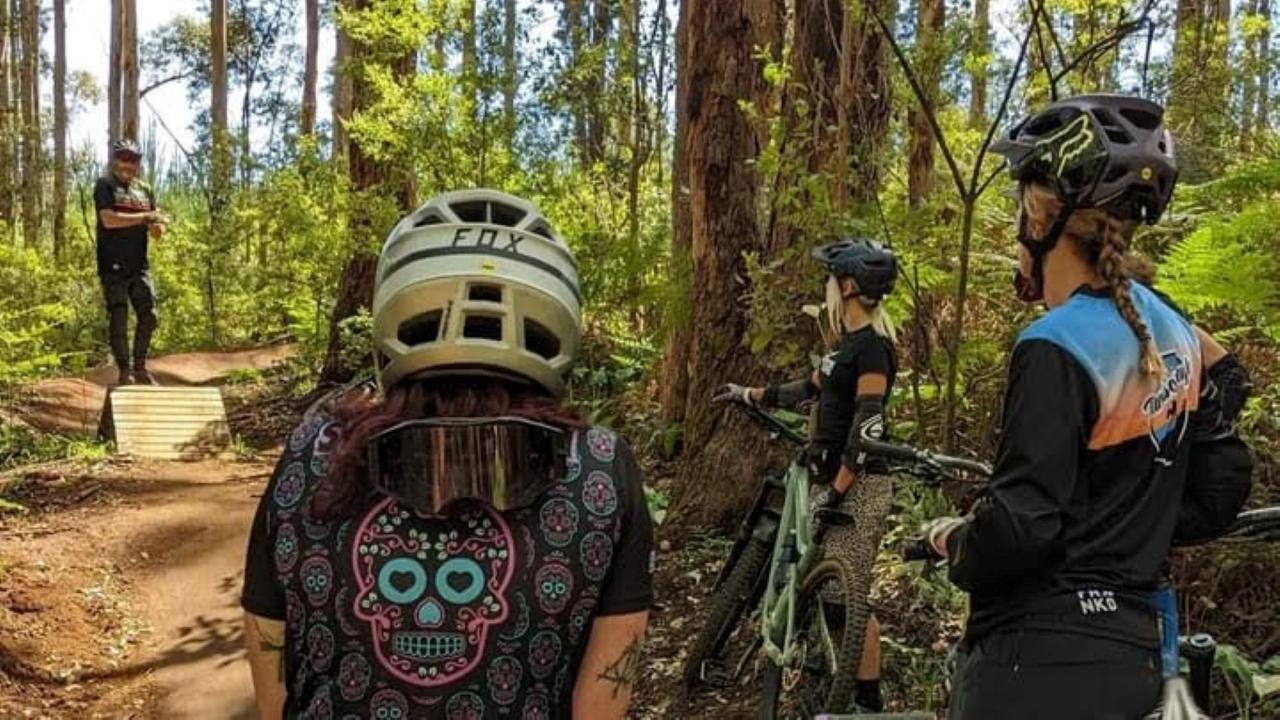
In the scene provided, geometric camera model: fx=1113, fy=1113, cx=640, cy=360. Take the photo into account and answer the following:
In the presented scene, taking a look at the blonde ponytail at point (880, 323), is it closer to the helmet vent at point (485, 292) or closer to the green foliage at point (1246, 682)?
the green foliage at point (1246, 682)

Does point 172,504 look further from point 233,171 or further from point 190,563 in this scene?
point 233,171

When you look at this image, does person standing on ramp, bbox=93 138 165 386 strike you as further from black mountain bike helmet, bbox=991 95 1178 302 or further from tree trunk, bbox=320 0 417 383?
black mountain bike helmet, bbox=991 95 1178 302

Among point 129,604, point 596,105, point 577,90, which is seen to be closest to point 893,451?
point 129,604

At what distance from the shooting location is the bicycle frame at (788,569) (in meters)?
4.56

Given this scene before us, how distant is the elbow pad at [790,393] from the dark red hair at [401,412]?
3.48 m

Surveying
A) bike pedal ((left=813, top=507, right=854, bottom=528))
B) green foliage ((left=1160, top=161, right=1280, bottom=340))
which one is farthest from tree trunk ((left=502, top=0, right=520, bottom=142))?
green foliage ((left=1160, top=161, right=1280, bottom=340))

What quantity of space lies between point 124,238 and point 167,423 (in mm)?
1799

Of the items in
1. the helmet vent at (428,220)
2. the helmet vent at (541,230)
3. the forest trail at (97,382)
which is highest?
the helmet vent at (428,220)

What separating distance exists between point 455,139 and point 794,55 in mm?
4069

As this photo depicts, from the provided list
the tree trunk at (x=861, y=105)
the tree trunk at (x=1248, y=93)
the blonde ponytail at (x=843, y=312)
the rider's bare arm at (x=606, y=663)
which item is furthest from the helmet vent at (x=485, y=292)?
the tree trunk at (x=1248, y=93)

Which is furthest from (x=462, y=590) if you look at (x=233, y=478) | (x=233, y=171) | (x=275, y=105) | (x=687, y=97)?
(x=275, y=105)

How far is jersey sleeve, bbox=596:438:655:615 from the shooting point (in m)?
1.59

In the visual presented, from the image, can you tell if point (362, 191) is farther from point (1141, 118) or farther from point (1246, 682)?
point (1141, 118)

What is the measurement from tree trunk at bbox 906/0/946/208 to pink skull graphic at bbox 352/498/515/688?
3798 mm
